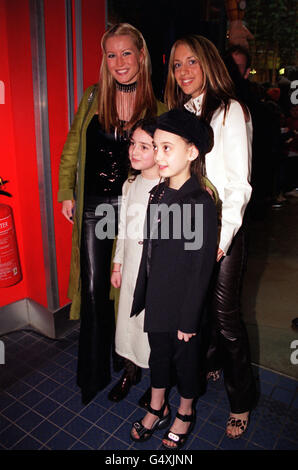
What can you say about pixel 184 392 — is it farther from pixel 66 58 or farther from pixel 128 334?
pixel 66 58

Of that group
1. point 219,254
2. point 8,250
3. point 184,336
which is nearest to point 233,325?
point 184,336

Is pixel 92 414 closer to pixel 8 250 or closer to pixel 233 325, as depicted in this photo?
pixel 233 325

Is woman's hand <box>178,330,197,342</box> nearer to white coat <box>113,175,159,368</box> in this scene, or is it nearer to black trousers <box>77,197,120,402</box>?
white coat <box>113,175,159,368</box>

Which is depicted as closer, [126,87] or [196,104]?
[196,104]

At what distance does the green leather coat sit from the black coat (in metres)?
0.53

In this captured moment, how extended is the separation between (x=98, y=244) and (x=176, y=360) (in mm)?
753

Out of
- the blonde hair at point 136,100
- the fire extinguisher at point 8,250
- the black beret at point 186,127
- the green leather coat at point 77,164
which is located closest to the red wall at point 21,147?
the fire extinguisher at point 8,250

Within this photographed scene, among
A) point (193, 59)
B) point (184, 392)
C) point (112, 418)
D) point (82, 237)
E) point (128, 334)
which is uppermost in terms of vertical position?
point (193, 59)

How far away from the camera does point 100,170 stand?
2.12m

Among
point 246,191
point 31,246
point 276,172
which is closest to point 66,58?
point 31,246

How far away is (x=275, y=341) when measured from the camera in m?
2.91

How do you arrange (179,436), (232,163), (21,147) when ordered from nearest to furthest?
(232,163), (179,436), (21,147)
